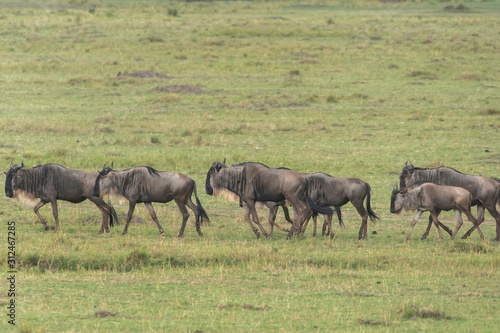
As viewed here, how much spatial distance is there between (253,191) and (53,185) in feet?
9.81

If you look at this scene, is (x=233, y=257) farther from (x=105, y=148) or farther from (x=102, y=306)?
(x=105, y=148)

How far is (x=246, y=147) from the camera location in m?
19.5

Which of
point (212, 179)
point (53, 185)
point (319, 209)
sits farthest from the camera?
point (212, 179)

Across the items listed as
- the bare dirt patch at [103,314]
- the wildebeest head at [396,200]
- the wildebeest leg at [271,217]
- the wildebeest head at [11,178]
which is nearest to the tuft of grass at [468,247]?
the wildebeest head at [396,200]

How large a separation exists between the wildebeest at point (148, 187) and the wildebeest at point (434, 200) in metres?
3.07

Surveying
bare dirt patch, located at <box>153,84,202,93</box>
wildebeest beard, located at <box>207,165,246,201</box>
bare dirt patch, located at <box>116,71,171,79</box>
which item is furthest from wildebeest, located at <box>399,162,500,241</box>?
bare dirt patch, located at <box>116,71,171,79</box>

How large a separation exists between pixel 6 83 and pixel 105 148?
10.7m

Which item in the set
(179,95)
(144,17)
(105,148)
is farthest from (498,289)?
(144,17)

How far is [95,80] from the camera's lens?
94.3 ft

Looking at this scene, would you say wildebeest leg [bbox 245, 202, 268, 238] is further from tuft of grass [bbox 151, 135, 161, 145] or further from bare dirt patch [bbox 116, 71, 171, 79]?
bare dirt patch [bbox 116, 71, 171, 79]

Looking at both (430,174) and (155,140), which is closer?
(430,174)

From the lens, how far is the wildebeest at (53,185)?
1267cm

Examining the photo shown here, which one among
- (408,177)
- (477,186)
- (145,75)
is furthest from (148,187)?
(145,75)

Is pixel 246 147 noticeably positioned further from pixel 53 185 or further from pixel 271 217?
pixel 53 185
